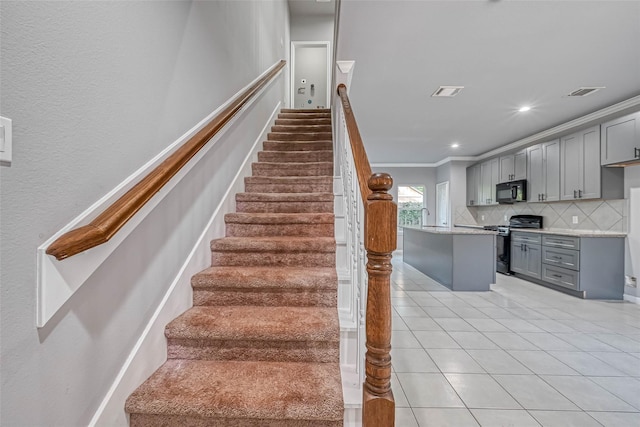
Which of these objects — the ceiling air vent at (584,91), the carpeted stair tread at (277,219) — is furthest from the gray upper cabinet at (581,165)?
the carpeted stair tread at (277,219)

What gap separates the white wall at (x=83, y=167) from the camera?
776mm

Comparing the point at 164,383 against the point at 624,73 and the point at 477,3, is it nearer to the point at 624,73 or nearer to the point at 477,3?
the point at 477,3

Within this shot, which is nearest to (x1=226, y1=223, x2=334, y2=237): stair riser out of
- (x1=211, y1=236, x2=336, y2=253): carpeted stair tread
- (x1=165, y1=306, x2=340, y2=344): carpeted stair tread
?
(x1=211, y1=236, x2=336, y2=253): carpeted stair tread

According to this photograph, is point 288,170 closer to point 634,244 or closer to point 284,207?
point 284,207

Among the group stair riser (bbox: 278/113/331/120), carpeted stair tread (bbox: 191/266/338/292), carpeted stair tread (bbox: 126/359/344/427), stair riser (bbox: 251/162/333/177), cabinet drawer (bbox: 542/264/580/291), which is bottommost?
cabinet drawer (bbox: 542/264/580/291)

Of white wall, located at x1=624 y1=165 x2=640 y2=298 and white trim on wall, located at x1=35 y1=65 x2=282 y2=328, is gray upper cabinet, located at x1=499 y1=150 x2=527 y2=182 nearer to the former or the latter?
white wall, located at x1=624 y1=165 x2=640 y2=298

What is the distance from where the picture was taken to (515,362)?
225 cm

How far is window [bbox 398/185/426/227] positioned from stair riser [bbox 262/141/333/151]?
5303mm

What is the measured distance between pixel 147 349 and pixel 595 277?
17.1ft

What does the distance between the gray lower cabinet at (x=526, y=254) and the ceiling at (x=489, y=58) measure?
1.87 m

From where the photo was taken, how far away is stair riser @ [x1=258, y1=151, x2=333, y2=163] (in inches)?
133

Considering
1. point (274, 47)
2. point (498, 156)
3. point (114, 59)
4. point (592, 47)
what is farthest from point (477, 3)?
point (498, 156)

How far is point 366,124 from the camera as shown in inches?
196

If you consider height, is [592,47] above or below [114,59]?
above
